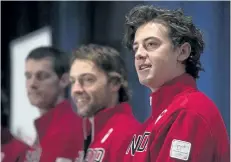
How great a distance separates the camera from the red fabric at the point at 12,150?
1.82 m

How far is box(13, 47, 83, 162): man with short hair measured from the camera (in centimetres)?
165

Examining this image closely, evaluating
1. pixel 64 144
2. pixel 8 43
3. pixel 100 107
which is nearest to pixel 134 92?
pixel 100 107

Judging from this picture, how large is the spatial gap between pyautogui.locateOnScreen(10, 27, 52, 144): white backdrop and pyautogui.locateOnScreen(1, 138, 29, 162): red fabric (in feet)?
0.17

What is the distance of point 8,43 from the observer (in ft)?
7.10

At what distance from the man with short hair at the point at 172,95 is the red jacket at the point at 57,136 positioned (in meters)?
0.33

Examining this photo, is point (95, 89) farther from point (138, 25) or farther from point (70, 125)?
point (138, 25)

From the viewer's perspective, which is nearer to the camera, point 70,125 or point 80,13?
point 70,125

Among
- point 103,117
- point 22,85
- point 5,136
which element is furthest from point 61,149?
point 22,85

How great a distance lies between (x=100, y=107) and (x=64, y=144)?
0.15 meters

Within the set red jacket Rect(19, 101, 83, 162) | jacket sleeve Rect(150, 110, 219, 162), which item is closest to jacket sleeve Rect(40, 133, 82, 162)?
red jacket Rect(19, 101, 83, 162)

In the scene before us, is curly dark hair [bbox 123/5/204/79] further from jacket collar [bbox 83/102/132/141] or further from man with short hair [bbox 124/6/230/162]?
jacket collar [bbox 83/102/132/141]

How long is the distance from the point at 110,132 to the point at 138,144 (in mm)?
266

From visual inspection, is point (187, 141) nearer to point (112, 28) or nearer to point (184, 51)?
point (184, 51)

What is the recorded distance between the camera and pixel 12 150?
1865 millimetres
